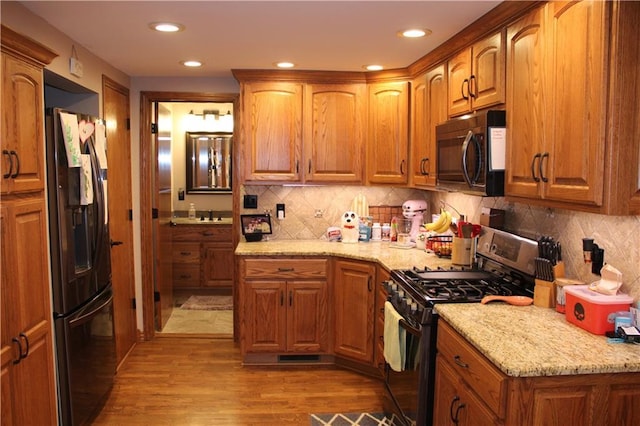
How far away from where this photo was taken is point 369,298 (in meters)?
3.70

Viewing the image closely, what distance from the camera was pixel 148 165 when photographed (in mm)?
4410

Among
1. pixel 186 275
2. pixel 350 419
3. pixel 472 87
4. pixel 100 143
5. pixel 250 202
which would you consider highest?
pixel 472 87

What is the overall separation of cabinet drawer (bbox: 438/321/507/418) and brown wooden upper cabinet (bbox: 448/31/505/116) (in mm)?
1180

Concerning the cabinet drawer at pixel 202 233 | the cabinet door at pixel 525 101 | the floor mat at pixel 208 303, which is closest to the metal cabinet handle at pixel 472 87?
the cabinet door at pixel 525 101

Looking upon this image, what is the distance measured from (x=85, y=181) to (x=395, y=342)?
6.27 ft

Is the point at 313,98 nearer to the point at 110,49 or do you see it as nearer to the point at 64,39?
the point at 110,49

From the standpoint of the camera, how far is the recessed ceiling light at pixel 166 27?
276 centimetres

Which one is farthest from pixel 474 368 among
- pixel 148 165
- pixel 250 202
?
pixel 148 165

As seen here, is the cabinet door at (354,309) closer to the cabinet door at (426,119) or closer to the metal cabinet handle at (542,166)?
the cabinet door at (426,119)

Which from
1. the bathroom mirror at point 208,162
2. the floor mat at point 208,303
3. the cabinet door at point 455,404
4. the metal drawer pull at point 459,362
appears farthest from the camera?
the bathroom mirror at point 208,162

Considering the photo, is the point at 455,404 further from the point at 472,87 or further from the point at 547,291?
the point at 472,87

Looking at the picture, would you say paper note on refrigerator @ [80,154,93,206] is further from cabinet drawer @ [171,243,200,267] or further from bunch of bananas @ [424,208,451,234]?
cabinet drawer @ [171,243,200,267]

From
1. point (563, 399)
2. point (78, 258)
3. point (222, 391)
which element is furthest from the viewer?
point (222, 391)

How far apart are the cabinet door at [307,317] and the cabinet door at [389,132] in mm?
1017
